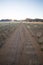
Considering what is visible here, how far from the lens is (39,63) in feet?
28.9

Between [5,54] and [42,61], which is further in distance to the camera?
[5,54]

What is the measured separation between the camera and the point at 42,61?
9.20 m

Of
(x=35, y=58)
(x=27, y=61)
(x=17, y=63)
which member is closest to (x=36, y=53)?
(x=35, y=58)

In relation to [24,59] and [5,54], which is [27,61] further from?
[5,54]

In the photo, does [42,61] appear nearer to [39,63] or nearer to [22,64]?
[39,63]

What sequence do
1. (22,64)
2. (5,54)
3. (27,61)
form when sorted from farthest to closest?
(5,54) → (27,61) → (22,64)

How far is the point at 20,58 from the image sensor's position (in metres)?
9.63

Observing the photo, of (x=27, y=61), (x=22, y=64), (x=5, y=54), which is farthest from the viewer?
(x=5, y=54)

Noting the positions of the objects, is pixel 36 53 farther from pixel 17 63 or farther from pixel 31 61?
pixel 17 63

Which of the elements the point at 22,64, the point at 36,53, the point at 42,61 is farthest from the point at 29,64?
the point at 36,53

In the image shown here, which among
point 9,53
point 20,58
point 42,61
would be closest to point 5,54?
point 9,53

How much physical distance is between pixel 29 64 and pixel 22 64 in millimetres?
461

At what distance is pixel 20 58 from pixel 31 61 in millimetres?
889

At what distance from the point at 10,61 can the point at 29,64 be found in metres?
1.37
